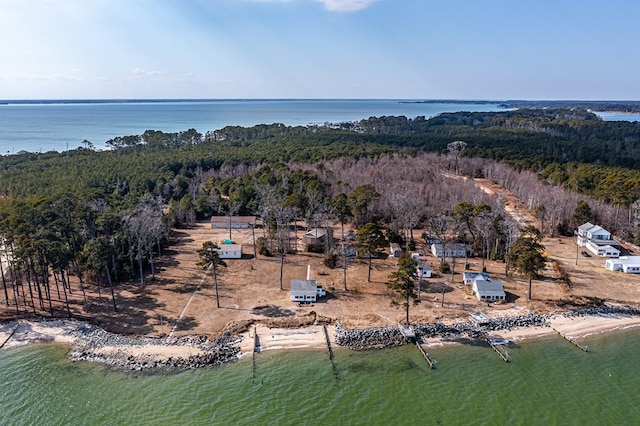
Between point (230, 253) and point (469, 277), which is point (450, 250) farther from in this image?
point (230, 253)

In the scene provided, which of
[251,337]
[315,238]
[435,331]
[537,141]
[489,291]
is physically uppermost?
[537,141]

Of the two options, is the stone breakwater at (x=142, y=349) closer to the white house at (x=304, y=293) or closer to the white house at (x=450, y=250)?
the white house at (x=304, y=293)

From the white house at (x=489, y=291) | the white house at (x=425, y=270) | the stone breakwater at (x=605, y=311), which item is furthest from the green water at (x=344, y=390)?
the white house at (x=425, y=270)

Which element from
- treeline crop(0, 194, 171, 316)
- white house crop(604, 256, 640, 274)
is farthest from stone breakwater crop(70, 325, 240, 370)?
white house crop(604, 256, 640, 274)

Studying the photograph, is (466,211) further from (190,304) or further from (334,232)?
(190,304)

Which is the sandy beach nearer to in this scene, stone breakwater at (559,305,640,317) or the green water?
stone breakwater at (559,305,640,317)

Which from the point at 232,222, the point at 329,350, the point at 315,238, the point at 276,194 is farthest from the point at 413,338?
the point at 232,222
